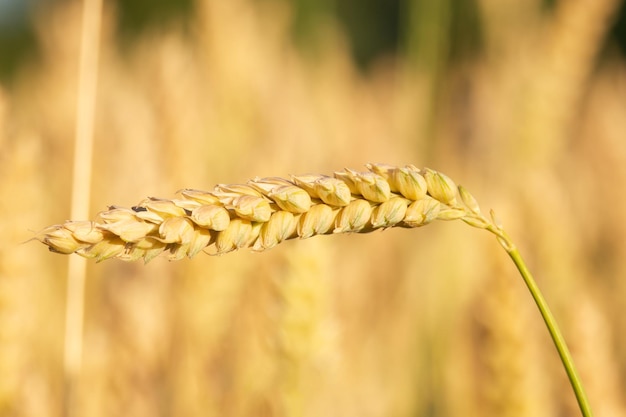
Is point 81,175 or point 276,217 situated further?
point 81,175

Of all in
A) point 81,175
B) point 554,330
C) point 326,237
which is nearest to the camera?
point 554,330

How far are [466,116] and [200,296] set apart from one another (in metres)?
1.12

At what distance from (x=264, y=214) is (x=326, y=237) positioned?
75cm

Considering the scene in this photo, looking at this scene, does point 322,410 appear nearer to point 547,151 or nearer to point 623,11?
point 547,151

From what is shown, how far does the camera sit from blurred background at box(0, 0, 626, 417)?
92 centimetres

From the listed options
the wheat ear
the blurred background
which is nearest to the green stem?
the wheat ear

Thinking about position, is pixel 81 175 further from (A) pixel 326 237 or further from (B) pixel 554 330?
(B) pixel 554 330

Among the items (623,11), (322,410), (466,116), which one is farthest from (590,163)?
(623,11)

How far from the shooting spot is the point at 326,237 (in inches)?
47.1

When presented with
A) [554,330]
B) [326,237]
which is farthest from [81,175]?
[554,330]

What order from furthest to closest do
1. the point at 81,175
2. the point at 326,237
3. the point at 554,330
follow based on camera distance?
the point at 326,237
the point at 81,175
the point at 554,330

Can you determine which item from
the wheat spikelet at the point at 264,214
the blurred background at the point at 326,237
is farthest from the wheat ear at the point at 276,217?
the blurred background at the point at 326,237

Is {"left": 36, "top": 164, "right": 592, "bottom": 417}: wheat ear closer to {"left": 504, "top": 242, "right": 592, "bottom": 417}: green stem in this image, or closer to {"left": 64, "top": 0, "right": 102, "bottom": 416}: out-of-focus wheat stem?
{"left": 504, "top": 242, "right": 592, "bottom": 417}: green stem

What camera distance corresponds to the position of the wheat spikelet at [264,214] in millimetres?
414
